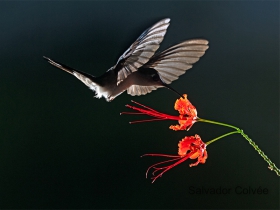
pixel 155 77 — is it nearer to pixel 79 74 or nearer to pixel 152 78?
pixel 152 78

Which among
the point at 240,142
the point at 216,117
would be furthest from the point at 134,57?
the point at 240,142

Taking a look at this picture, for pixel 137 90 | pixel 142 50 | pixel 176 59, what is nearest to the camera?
pixel 142 50

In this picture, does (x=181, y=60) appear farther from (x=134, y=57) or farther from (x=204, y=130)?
(x=204, y=130)

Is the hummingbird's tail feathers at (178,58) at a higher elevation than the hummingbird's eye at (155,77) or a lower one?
higher

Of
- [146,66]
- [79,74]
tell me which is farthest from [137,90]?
[79,74]

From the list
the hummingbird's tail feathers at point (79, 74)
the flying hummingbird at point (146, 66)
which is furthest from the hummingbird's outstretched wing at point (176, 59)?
the hummingbird's tail feathers at point (79, 74)

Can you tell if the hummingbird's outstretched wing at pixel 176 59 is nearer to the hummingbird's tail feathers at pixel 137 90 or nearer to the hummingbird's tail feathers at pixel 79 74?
the hummingbird's tail feathers at pixel 137 90

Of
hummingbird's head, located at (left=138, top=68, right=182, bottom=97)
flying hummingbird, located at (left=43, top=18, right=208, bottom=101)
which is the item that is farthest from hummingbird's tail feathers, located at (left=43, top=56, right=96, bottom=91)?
hummingbird's head, located at (left=138, top=68, right=182, bottom=97)
